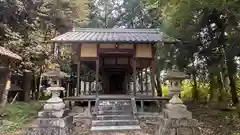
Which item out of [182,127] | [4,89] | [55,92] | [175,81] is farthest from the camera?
[4,89]

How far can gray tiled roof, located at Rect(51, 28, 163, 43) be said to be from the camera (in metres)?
9.89

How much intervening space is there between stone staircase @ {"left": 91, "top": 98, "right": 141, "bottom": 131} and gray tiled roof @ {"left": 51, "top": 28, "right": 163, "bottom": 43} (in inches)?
110

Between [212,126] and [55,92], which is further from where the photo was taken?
[212,126]

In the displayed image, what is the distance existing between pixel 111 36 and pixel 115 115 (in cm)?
413

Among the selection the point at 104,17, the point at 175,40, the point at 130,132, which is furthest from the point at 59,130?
the point at 104,17

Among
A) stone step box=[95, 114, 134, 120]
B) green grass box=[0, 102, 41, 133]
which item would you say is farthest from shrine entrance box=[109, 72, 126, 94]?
stone step box=[95, 114, 134, 120]

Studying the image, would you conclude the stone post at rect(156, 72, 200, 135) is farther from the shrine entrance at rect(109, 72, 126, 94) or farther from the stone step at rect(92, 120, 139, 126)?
the shrine entrance at rect(109, 72, 126, 94)

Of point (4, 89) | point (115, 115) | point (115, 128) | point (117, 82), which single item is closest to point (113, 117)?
point (115, 115)

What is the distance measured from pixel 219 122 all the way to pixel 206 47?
2969mm

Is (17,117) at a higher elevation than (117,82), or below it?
below

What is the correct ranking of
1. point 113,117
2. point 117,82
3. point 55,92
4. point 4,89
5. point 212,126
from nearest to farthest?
point 55,92, point 212,126, point 113,117, point 4,89, point 117,82

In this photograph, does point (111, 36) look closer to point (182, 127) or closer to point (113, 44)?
point (113, 44)

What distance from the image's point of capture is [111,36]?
35.9ft

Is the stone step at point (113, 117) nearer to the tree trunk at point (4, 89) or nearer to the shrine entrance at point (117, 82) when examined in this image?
the tree trunk at point (4, 89)
